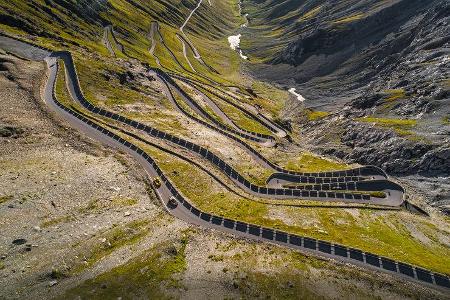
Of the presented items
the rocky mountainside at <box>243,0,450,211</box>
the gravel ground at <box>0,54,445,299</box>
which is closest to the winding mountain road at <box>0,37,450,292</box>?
the gravel ground at <box>0,54,445,299</box>

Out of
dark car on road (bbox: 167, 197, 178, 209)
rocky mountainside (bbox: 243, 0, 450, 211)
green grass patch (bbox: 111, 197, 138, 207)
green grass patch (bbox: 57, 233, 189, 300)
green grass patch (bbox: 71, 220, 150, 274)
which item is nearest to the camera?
green grass patch (bbox: 57, 233, 189, 300)

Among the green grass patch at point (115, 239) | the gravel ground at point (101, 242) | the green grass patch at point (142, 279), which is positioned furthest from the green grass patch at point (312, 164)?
the green grass patch at point (142, 279)

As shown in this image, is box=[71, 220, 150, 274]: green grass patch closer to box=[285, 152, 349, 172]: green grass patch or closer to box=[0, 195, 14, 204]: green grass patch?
box=[0, 195, 14, 204]: green grass patch

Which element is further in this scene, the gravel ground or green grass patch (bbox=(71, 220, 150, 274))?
green grass patch (bbox=(71, 220, 150, 274))

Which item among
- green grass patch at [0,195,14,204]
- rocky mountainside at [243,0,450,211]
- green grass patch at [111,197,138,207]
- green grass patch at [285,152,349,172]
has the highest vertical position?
rocky mountainside at [243,0,450,211]

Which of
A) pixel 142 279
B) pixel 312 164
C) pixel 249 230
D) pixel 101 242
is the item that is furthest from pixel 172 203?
pixel 312 164

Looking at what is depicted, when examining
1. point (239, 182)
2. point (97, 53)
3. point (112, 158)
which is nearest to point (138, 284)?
point (112, 158)

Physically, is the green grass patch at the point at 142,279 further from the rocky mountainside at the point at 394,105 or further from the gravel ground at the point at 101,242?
the rocky mountainside at the point at 394,105

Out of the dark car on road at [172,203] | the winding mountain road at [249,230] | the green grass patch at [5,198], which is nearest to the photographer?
the winding mountain road at [249,230]

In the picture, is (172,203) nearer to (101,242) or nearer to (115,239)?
(115,239)

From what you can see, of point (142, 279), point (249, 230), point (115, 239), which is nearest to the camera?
point (142, 279)

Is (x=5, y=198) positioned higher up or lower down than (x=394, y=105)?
lower down
